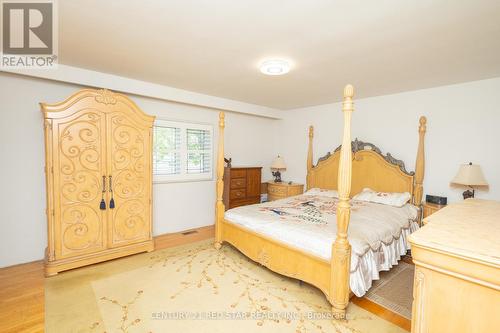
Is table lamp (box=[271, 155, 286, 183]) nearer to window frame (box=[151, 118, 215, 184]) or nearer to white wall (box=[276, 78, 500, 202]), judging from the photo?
white wall (box=[276, 78, 500, 202])

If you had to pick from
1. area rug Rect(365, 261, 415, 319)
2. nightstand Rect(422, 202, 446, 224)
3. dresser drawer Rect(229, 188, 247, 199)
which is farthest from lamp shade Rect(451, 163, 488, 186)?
dresser drawer Rect(229, 188, 247, 199)

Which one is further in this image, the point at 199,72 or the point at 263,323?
the point at 199,72

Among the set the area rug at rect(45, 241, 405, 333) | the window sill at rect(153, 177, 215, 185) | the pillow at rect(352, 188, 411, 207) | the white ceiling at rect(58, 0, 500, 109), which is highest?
the white ceiling at rect(58, 0, 500, 109)

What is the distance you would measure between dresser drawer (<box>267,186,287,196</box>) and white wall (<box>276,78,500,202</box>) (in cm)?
132

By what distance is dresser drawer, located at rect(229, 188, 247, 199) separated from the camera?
4.67 meters

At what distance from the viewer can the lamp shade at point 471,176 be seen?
296cm

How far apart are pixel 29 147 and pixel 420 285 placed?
4.10m

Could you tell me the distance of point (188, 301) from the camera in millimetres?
2268

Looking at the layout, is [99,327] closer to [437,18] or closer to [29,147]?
[29,147]

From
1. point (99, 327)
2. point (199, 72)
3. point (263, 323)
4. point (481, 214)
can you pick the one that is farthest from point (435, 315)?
point (199, 72)

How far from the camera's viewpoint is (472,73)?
2967 mm

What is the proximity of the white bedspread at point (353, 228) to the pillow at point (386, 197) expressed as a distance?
4.3 inches

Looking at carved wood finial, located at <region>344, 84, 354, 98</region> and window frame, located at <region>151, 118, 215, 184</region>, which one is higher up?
carved wood finial, located at <region>344, 84, 354, 98</region>

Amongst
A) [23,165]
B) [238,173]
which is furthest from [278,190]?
[23,165]
